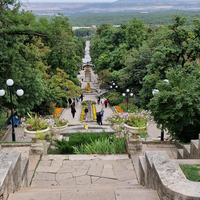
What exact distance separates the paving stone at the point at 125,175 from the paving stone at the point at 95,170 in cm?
42

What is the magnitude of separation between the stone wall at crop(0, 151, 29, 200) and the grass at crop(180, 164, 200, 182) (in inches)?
111

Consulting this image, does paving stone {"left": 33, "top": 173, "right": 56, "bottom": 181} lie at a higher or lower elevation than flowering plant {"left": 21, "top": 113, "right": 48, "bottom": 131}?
lower

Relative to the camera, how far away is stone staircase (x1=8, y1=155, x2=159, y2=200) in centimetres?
359

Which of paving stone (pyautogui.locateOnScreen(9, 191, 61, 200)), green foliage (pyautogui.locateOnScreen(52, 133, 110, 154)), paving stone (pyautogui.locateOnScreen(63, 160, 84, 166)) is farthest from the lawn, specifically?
paving stone (pyautogui.locateOnScreen(9, 191, 61, 200))

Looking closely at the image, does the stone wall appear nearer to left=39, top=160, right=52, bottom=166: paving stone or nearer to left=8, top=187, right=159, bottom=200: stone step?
left=8, top=187, right=159, bottom=200: stone step

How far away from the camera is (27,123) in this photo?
283 inches

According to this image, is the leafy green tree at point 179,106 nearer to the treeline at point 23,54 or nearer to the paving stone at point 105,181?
the paving stone at point 105,181

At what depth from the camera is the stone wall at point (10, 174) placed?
3.30 metres

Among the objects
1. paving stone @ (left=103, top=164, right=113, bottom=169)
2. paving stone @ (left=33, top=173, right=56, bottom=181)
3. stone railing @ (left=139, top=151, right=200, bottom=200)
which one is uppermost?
stone railing @ (left=139, top=151, right=200, bottom=200)

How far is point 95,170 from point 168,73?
5090mm

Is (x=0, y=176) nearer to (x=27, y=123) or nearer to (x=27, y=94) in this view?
(x=27, y=123)

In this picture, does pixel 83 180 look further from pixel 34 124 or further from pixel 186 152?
pixel 186 152

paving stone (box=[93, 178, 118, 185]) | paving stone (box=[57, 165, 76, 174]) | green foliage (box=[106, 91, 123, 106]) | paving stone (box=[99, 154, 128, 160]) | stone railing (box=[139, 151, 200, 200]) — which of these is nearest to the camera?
stone railing (box=[139, 151, 200, 200])

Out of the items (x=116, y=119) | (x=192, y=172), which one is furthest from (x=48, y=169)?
(x=192, y=172)
